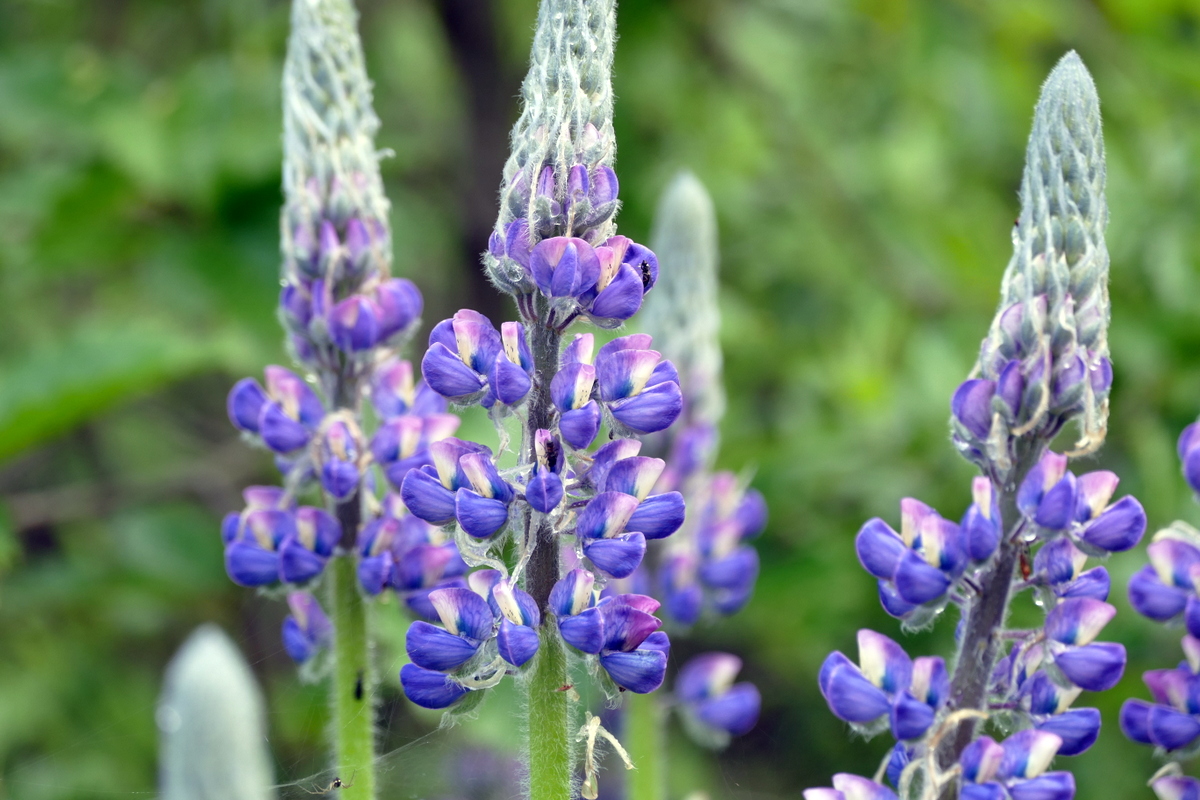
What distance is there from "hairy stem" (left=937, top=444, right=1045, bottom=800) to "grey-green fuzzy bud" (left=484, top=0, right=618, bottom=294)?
1.83 feet

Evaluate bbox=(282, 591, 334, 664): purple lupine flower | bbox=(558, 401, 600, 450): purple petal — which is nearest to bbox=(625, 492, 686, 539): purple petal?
bbox=(558, 401, 600, 450): purple petal

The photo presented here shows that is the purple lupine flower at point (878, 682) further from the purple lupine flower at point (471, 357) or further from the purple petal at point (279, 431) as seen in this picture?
the purple petal at point (279, 431)

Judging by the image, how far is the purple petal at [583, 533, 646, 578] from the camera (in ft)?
4.65

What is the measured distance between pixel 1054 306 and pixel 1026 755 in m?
0.50

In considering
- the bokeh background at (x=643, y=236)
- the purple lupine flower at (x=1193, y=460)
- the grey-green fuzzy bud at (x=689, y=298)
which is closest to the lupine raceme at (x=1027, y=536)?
the purple lupine flower at (x=1193, y=460)

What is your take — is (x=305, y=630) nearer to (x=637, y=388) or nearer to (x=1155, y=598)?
(x=637, y=388)

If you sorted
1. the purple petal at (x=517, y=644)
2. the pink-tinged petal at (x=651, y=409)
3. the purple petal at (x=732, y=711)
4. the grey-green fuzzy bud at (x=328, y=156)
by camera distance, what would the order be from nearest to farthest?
the purple petal at (x=517, y=644)
the pink-tinged petal at (x=651, y=409)
the grey-green fuzzy bud at (x=328, y=156)
the purple petal at (x=732, y=711)

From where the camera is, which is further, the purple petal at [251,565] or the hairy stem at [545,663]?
the purple petal at [251,565]

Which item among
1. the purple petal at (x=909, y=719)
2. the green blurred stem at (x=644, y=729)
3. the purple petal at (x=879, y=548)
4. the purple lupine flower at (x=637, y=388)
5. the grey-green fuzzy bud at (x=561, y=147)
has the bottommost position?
the green blurred stem at (x=644, y=729)

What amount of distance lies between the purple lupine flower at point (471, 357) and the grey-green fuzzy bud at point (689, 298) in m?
1.33

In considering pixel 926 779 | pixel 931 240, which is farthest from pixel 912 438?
pixel 926 779

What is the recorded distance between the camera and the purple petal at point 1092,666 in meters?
1.46

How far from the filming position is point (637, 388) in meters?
1.52

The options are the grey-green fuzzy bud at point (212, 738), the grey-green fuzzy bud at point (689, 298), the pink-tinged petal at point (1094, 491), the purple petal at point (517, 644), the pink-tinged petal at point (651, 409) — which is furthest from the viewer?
the grey-green fuzzy bud at point (689, 298)
